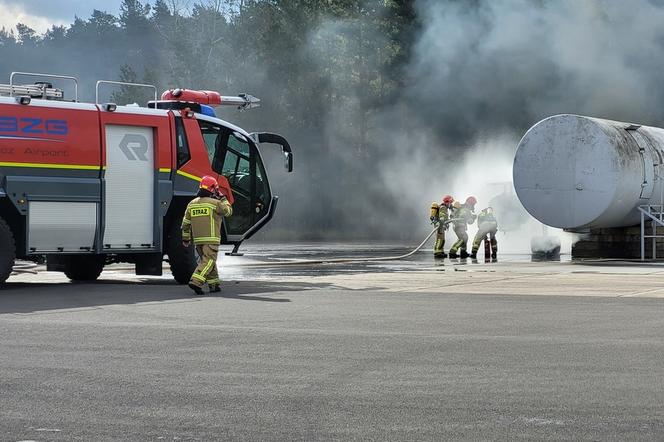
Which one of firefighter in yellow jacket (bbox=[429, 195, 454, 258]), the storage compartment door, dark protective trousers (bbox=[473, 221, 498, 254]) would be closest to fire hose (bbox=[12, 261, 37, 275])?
the storage compartment door

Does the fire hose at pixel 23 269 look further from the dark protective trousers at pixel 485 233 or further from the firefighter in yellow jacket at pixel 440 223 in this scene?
the dark protective trousers at pixel 485 233

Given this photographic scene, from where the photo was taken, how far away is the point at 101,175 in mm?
16562

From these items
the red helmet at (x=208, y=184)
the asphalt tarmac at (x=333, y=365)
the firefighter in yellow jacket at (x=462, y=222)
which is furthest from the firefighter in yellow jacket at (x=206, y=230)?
the firefighter in yellow jacket at (x=462, y=222)

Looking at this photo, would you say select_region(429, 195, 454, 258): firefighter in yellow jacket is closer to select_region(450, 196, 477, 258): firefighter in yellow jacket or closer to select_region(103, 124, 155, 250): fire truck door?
select_region(450, 196, 477, 258): firefighter in yellow jacket

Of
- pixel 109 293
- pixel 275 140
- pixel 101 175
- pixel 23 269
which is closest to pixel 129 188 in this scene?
pixel 101 175

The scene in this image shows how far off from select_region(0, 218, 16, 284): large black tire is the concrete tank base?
15025 mm

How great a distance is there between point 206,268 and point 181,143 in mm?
3262

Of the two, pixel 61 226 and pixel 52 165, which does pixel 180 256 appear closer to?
pixel 61 226

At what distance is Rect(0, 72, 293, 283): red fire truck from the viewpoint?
52.2ft

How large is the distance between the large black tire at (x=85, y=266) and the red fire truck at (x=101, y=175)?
17 mm

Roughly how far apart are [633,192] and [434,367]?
58.7 feet

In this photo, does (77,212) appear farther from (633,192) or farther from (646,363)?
(633,192)

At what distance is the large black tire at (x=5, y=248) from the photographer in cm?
1567

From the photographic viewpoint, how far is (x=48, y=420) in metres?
6.03
